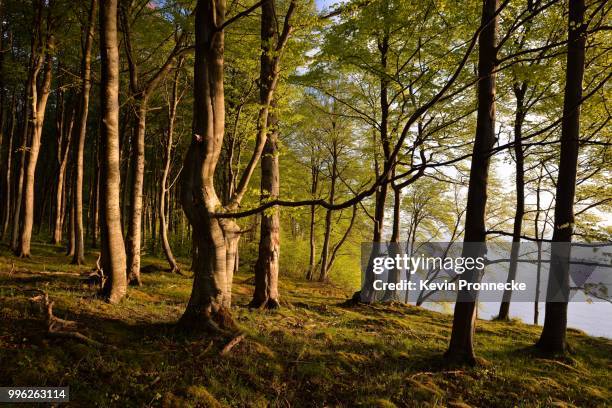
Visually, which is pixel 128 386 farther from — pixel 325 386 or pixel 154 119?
pixel 154 119

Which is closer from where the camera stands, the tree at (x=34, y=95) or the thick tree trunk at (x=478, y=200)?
the thick tree trunk at (x=478, y=200)

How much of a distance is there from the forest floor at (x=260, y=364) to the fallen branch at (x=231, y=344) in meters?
0.09

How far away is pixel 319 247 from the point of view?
29.4 meters

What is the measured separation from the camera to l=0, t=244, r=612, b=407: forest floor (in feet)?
13.2

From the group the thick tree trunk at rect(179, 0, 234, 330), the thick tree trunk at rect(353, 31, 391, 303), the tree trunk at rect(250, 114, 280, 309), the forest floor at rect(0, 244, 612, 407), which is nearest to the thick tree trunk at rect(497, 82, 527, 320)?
the forest floor at rect(0, 244, 612, 407)

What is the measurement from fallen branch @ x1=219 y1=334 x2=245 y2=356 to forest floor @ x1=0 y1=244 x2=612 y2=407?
3.5 inches

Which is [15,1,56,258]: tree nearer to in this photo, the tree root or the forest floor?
the forest floor

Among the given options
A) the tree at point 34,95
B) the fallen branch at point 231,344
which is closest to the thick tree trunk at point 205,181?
the fallen branch at point 231,344

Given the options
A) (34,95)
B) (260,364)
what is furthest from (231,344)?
(34,95)

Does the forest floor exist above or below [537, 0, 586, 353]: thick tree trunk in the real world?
below

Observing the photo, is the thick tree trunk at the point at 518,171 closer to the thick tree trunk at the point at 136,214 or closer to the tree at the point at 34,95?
the thick tree trunk at the point at 136,214

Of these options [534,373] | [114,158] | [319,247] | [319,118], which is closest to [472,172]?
[534,373]

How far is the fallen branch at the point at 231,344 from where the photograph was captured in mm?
5063

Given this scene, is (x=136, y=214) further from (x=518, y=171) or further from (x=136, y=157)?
(x=518, y=171)
